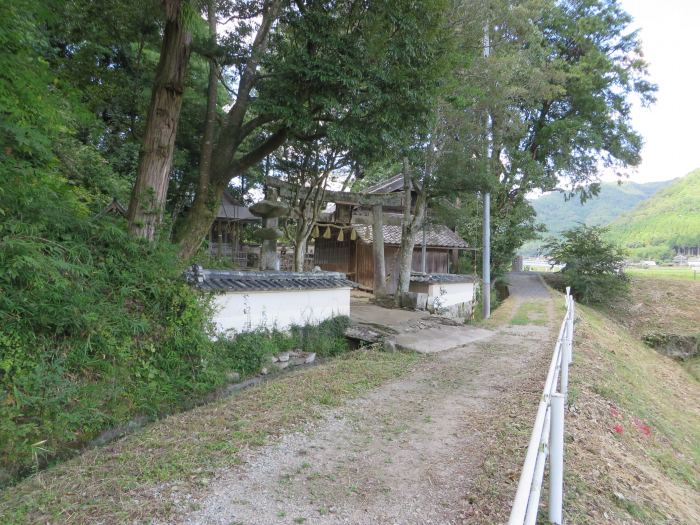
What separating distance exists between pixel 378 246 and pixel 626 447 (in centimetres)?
956

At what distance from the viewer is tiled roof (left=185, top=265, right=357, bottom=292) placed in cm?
658

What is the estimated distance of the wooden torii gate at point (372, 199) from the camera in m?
11.3

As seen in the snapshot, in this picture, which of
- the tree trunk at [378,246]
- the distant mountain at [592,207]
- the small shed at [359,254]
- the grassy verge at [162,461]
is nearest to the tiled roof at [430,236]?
the small shed at [359,254]

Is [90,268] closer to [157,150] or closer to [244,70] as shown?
[157,150]

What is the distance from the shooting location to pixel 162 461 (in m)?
3.49

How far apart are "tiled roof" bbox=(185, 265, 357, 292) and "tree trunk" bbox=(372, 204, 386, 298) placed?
13.2 feet

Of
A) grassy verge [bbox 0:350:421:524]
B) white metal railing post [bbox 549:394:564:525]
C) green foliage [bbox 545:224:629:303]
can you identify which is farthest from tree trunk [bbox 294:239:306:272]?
green foliage [bbox 545:224:629:303]

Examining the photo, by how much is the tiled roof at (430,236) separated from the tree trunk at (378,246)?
13.4 ft

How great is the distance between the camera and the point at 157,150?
20.9 feet

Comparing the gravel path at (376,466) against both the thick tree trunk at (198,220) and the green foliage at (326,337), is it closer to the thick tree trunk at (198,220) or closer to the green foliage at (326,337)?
the green foliage at (326,337)

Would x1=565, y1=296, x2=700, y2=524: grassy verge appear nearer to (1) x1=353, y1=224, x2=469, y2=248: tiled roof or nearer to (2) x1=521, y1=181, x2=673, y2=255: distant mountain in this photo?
(1) x1=353, y1=224, x2=469, y2=248: tiled roof

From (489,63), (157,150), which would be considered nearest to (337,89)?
(157,150)

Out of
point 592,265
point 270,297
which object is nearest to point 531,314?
point 592,265

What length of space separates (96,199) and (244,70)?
160 inches
